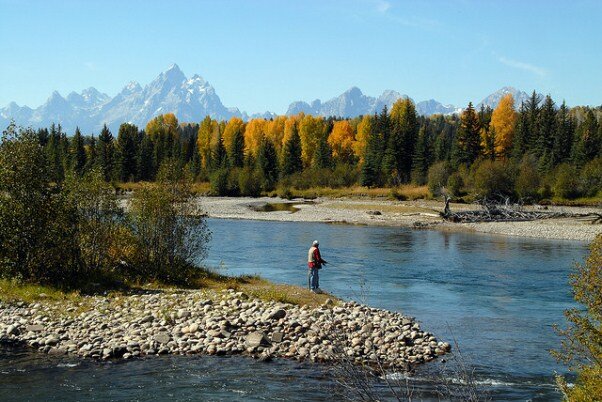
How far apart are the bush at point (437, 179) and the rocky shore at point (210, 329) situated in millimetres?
66481

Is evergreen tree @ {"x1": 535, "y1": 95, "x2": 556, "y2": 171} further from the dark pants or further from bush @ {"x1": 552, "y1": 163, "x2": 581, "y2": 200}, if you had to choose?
the dark pants

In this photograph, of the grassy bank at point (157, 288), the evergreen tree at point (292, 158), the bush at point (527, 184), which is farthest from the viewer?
the evergreen tree at point (292, 158)

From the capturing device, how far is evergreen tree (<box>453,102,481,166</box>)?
312ft

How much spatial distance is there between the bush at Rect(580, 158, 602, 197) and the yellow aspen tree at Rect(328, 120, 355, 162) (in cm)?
5101

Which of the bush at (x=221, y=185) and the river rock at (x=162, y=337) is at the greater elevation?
the bush at (x=221, y=185)

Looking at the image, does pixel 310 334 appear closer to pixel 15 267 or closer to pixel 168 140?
pixel 15 267

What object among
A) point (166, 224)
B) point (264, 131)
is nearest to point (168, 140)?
point (264, 131)

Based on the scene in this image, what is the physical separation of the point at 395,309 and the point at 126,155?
4072 inches

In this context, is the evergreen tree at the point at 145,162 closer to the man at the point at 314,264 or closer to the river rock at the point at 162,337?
the man at the point at 314,264

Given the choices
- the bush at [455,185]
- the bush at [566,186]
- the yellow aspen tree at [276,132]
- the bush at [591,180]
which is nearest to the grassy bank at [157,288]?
the bush at [455,185]

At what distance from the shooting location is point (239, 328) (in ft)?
62.0

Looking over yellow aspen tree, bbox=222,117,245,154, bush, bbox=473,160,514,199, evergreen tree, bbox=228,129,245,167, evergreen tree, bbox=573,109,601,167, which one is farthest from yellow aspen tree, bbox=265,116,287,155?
bush, bbox=473,160,514,199

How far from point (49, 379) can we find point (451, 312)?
14.8 m

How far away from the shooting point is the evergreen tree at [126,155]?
118 meters
